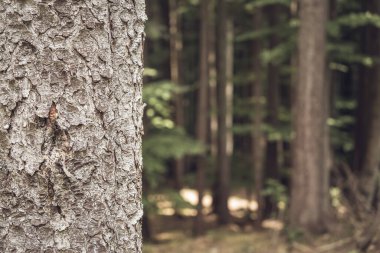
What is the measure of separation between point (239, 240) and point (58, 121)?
10316 mm

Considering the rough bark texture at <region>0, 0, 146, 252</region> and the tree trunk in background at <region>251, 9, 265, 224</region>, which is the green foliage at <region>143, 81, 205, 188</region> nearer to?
the tree trunk in background at <region>251, 9, 265, 224</region>

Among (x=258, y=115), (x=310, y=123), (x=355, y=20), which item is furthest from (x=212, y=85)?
(x=355, y=20)

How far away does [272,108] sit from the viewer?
14117 mm

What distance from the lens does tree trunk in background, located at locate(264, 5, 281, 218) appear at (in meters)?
13.9

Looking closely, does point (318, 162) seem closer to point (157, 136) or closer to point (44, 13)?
point (157, 136)

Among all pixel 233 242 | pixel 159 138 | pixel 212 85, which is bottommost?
pixel 233 242

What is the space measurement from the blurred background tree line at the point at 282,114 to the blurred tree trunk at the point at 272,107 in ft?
0.11

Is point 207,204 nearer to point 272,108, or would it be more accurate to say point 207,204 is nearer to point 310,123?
point 272,108

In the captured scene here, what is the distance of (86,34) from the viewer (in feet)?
5.31

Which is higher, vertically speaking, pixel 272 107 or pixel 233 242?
pixel 272 107

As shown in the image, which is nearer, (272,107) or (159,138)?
(159,138)

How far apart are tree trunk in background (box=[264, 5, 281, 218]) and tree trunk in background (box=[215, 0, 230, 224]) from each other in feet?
4.44

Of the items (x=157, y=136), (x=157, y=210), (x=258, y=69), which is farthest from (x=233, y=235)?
(x=258, y=69)

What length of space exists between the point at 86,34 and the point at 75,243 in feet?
2.42
